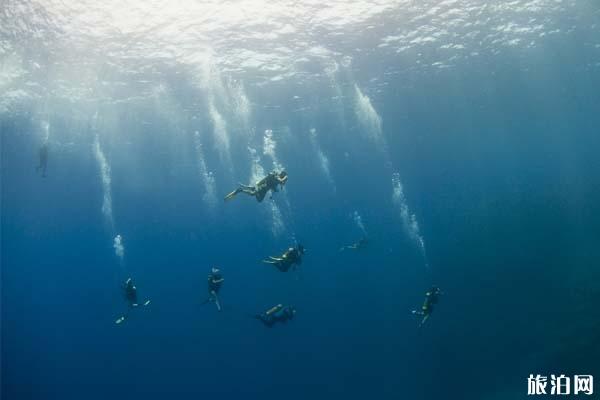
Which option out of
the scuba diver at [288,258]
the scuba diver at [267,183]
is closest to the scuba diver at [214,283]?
the scuba diver at [288,258]

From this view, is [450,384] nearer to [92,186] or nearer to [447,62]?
[447,62]

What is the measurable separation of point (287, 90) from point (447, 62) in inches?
477

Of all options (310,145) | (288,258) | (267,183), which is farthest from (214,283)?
(310,145)

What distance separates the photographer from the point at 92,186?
54719 millimetres

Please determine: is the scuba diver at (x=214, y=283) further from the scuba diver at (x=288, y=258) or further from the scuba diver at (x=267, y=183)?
the scuba diver at (x=267, y=183)

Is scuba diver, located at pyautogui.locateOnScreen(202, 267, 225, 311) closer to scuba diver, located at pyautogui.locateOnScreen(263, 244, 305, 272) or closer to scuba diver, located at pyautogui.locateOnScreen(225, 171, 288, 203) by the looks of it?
scuba diver, located at pyautogui.locateOnScreen(263, 244, 305, 272)

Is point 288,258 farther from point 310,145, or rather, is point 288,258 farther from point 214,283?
point 310,145

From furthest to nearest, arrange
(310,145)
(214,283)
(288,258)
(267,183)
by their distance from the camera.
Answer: (310,145) < (214,283) < (288,258) < (267,183)

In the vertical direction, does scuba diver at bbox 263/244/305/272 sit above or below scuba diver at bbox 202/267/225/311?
above

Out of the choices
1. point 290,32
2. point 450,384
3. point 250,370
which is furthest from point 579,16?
point 250,370

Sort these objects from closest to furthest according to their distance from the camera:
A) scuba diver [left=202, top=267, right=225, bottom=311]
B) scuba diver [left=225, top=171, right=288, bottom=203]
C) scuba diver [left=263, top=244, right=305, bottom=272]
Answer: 1. scuba diver [left=225, top=171, right=288, bottom=203]
2. scuba diver [left=263, top=244, right=305, bottom=272]
3. scuba diver [left=202, top=267, right=225, bottom=311]

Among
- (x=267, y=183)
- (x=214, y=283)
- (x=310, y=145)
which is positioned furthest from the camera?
(x=310, y=145)

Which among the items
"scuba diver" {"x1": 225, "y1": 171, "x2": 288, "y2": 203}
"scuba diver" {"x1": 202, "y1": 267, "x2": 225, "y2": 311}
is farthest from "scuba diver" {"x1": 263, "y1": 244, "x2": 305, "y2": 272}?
"scuba diver" {"x1": 202, "y1": 267, "x2": 225, "y2": 311}

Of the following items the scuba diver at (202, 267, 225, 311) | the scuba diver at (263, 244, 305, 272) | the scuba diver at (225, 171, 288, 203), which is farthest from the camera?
the scuba diver at (202, 267, 225, 311)
